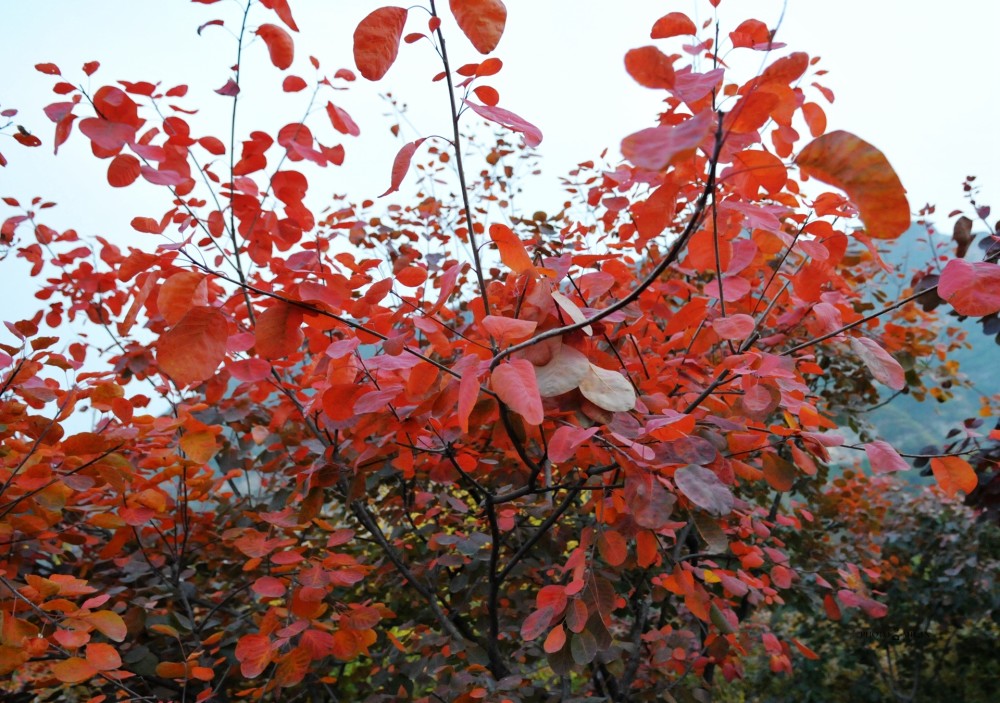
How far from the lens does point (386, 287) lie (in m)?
1.20

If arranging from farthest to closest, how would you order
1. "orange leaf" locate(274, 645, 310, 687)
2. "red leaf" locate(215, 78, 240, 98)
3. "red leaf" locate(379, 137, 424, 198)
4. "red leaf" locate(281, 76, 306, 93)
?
1. "orange leaf" locate(274, 645, 310, 687)
2. "red leaf" locate(281, 76, 306, 93)
3. "red leaf" locate(215, 78, 240, 98)
4. "red leaf" locate(379, 137, 424, 198)

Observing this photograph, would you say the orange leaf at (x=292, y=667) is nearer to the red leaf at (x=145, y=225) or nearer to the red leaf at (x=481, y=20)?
the red leaf at (x=145, y=225)

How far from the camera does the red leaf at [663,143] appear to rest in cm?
52

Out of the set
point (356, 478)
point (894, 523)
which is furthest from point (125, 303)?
point (894, 523)

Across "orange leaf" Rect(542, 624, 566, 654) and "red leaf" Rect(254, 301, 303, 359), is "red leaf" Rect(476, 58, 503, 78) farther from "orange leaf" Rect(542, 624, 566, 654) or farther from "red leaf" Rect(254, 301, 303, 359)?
"orange leaf" Rect(542, 624, 566, 654)

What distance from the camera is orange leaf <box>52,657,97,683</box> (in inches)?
52.0

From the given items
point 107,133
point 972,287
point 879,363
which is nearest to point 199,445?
point 107,133

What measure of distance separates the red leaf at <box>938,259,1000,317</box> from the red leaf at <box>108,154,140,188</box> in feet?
4.03

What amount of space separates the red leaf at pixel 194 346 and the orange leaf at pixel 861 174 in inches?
27.4

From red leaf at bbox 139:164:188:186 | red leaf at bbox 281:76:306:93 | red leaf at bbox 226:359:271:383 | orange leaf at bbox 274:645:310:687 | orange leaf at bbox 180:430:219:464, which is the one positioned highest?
red leaf at bbox 281:76:306:93

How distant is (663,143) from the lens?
54 cm

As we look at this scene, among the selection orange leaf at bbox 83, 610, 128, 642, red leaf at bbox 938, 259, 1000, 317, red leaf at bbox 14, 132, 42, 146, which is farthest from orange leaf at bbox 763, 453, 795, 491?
red leaf at bbox 14, 132, 42, 146

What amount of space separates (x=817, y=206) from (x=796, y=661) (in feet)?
16.3

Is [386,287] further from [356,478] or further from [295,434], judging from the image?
[295,434]
